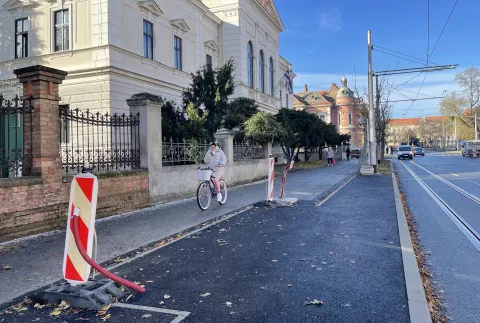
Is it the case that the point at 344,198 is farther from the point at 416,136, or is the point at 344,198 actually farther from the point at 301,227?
the point at 416,136

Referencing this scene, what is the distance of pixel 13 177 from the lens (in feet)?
22.2

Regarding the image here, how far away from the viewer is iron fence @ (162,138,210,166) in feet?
36.8

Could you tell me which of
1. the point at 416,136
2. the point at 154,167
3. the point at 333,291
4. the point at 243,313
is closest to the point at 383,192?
the point at 154,167

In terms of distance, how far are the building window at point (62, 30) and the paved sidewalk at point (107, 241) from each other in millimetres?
Answer: 13992

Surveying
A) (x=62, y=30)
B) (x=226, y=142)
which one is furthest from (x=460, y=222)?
(x=62, y=30)

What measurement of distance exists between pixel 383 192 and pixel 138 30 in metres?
15.6

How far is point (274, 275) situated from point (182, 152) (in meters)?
7.79

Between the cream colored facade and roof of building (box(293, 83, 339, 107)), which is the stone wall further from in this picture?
roof of building (box(293, 83, 339, 107))

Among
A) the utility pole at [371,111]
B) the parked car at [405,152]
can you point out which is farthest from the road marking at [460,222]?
the parked car at [405,152]

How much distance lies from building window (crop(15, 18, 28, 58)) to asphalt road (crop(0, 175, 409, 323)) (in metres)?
19.5

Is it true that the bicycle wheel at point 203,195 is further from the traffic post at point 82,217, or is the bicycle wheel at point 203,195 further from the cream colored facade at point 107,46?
the cream colored facade at point 107,46

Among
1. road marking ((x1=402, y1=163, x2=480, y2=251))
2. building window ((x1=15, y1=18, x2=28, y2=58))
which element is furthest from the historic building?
road marking ((x1=402, y1=163, x2=480, y2=251))

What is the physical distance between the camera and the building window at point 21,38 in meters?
21.4

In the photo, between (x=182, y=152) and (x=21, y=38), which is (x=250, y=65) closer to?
(x=21, y=38)
